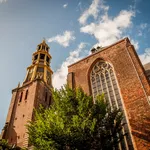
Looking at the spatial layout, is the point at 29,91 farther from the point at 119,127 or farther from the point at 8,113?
the point at 119,127

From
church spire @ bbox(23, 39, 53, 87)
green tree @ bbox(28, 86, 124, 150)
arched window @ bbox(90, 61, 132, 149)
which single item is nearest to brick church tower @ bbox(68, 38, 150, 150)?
arched window @ bbox(90, 61, 132, 149)

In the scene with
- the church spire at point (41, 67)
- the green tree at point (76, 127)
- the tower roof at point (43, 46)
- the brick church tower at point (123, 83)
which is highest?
the tower roof at point (43, 46)

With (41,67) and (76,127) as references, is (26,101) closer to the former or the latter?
(41,67)

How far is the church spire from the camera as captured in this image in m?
29.4

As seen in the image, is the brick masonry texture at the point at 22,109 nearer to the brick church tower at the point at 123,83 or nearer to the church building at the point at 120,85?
the church building at the point at 120,85

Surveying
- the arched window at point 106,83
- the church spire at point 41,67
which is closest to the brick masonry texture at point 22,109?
the church spire at point 41,67

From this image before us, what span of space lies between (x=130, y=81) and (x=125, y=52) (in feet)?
9.22

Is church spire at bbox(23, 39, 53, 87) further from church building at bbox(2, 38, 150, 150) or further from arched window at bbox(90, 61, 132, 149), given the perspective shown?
arched window at bbox(90, 61, 132, 149)

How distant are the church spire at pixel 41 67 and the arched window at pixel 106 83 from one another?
1548cm

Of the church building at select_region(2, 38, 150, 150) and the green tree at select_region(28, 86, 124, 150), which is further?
the church building at select_region(2, 38, 150, 150)

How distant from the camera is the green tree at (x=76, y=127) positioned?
21.6ft

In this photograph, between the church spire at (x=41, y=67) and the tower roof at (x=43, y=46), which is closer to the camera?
the church spire at (x=41, y=67)

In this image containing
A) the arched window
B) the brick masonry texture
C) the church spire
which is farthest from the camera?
the church spire

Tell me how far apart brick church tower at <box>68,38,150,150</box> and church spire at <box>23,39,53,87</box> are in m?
14.9
